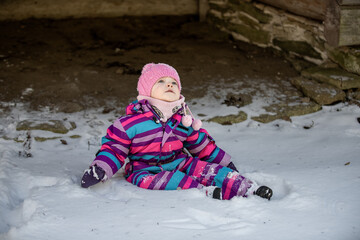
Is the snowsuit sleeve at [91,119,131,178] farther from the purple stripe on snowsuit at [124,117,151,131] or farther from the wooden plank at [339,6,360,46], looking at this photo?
the wooden plank at [339,6,360,46]

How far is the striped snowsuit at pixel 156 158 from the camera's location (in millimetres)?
2994

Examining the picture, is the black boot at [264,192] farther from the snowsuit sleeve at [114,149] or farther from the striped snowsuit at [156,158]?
the snowsuit sleeve at [114,149]

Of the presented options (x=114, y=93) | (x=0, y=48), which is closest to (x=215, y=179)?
(x=114, y=93)

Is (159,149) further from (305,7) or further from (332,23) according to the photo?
(305,7)

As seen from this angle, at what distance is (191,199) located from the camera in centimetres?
279

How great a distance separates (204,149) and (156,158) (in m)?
0.38

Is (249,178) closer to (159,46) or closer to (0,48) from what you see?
(159,46)

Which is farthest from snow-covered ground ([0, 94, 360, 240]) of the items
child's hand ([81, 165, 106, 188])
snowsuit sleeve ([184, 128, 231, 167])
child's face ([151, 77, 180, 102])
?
child's face ([151, 77, 180, 102])

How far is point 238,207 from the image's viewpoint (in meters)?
2.71

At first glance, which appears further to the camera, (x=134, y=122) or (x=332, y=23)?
(x=332, y=23)

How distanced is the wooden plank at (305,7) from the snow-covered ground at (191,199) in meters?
1.45

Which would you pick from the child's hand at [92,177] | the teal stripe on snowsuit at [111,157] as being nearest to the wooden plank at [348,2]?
the teal stripe on snowsuit at [111,157]

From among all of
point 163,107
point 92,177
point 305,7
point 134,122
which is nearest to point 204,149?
point 163,107

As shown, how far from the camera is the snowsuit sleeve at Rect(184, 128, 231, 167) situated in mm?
3330
